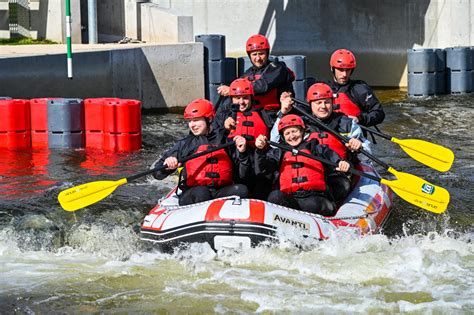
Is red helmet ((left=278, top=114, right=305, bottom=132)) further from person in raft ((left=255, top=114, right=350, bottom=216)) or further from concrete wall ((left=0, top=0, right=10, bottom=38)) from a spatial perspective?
concrete wall ((left=0, top=0, right=10, bottom=38))

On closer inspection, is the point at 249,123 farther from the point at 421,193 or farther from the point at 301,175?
the point at 421,193

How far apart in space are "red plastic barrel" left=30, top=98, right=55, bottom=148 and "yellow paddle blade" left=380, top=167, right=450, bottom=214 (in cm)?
556

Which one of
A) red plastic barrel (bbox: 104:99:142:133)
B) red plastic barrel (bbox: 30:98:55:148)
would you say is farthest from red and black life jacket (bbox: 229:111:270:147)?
red plastic barrel (bbox: 30:98:55:148)

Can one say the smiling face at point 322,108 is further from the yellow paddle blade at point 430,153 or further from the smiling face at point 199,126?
the smiling face at point 199,126

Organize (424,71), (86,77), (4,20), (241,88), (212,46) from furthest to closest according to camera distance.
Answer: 1. (4,20)
2. (424,71)
3. (212,46)
4. (86,77)
5. (241,88)

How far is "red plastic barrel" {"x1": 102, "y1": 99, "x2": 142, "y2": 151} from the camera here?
12.6 m

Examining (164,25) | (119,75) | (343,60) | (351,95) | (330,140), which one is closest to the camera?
(330,140)

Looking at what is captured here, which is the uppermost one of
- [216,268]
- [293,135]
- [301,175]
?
[293,135]

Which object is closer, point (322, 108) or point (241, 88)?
point (241, 88)

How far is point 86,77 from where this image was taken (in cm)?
1508

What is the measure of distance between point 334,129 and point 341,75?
1100mm

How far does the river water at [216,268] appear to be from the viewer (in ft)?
23.4

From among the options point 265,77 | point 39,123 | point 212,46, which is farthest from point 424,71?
point 265,77

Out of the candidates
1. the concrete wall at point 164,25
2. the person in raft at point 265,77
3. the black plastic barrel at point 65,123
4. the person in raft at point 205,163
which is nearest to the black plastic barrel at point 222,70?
the concrete wall at point 164,25
